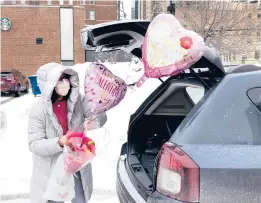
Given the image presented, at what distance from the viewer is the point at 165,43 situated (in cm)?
248

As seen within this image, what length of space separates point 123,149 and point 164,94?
0.66m

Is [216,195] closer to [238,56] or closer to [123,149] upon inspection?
[123,149]

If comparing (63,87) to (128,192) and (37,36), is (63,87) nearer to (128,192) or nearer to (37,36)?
(128,192)

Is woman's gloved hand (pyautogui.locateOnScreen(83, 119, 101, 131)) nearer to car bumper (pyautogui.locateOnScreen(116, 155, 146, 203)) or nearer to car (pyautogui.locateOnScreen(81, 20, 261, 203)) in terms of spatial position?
car bumper (pyautogui.locateOnScreen(116, 155, 146, 203))

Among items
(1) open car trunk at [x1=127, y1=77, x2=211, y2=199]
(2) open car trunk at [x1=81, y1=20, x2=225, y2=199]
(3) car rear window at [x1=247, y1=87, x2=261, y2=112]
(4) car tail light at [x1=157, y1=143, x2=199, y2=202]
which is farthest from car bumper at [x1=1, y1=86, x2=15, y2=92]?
(3) car rear window at [x1=247, y1=87, x2=261, y2=112]

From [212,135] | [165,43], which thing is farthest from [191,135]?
[165,43]

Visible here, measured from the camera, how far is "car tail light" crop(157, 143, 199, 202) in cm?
204

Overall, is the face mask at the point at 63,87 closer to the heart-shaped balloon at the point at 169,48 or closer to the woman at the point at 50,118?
the woman at the point at 50,118

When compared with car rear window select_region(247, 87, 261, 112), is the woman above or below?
below

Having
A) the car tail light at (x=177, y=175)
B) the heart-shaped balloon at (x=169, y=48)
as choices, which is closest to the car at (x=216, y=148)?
the car tail light at (x=177, y=175)

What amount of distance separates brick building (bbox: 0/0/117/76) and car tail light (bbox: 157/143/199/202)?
2735 centimetres

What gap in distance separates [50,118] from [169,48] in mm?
1131

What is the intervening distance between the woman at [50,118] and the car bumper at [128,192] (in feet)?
1.07

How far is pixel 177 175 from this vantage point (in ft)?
6.89
